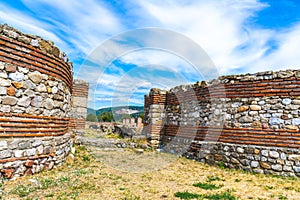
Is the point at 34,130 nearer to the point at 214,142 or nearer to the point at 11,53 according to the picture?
the point at 11,53

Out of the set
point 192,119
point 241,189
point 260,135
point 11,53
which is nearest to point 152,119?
point 192,119

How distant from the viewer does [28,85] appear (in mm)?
4785

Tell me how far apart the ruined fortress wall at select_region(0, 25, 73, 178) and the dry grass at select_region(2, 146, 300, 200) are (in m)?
0.38

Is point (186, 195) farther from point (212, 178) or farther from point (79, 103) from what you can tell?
point (79, 103)

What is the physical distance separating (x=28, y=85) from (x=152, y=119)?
256 inches

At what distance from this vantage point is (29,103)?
4820 mm

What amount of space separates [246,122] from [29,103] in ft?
18.9

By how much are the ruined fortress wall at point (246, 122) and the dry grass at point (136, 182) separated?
0.52m

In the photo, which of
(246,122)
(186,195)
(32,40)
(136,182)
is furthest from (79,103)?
(186,195)

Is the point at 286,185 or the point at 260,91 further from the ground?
the point at 260,91

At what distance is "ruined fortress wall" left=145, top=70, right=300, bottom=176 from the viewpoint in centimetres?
611

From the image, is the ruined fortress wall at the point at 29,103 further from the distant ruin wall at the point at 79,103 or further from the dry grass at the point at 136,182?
the distant ruin wall at the point at 79,103

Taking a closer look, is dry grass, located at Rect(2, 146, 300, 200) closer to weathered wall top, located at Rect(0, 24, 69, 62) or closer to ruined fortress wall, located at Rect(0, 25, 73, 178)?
ruined fortress wall, located at Rect(0, 25, 73, 178)

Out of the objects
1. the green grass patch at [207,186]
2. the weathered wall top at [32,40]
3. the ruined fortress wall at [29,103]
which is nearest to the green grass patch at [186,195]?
the green grass patch at [207,186]
